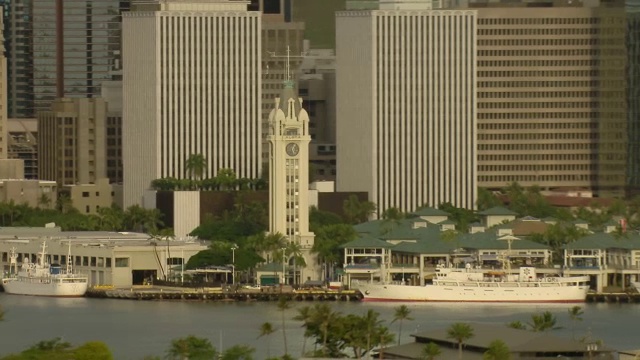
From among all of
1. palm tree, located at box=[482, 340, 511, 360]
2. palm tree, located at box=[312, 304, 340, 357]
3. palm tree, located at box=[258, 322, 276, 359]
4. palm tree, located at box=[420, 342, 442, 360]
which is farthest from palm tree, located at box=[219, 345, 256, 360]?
palm tree, located at box=[482, 340, 511, 360]

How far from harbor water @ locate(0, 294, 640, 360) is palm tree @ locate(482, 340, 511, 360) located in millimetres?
21296

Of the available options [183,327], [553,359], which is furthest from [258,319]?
[553,359]

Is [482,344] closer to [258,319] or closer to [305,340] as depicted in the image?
[305,340]

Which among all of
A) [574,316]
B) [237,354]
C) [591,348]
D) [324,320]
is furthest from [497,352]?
[574,316]

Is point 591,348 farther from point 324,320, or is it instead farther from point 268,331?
point 268,331

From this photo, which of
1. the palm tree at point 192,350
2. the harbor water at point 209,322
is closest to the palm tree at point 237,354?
the palm tree at point 192,350

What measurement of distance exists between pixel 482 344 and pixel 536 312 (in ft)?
182

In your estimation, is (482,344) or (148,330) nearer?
(482,344)

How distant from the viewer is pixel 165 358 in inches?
5743

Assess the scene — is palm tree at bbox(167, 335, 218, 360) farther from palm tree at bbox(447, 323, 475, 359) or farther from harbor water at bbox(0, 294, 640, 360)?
palm tree at bbox(447, 323, 475, 359)

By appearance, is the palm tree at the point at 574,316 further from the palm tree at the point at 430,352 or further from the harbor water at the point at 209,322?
the palm tree at the point at 430,352

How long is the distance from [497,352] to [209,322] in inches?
1935

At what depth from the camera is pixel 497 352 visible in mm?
132000

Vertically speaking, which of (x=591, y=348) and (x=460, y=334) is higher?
(x=460, y=334)
